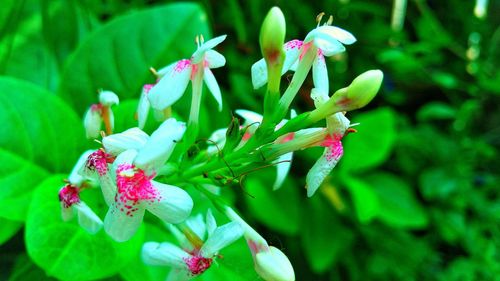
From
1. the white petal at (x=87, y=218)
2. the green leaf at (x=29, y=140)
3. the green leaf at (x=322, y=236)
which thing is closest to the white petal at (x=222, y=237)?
the white petal at (x=87, y=218)

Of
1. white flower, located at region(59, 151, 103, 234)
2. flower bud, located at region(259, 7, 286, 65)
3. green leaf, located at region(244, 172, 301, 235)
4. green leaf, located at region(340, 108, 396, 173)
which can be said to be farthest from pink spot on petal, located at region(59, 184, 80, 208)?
green leaf, located at region(340, 108, 396, 173)

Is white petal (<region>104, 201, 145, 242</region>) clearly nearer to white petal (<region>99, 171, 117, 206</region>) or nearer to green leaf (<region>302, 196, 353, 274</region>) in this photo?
white petal (<region>99, 171, 117, 206</region>)

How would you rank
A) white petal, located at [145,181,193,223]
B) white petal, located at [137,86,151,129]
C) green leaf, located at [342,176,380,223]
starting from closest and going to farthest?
white petal, located at [145,181,193,223], white petal, located at [137,86,151,129], green leaf, located at [342,176,380,223]

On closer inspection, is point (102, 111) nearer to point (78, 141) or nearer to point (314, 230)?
point (78, 141)

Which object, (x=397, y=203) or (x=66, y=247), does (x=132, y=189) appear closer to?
(x=66, y=247)

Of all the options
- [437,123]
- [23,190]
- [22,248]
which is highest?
[23,190]

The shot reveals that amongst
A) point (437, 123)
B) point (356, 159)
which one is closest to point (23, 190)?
Answer: point (356, 159)

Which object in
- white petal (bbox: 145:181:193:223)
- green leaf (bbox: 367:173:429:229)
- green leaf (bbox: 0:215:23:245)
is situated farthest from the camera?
green leaf (bbox: 367:173:429:229)
